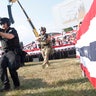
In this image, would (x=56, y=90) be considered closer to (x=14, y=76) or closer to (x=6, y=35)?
(x=14, y=76)

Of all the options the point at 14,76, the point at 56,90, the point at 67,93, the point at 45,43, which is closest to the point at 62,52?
the point at 45,43

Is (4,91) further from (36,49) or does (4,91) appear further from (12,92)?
(36,49)

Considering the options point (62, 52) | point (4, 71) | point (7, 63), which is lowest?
point (4, 71)

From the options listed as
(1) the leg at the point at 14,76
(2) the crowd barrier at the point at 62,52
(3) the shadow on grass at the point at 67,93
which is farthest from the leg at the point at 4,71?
(2) the crowd barrier at the point at 62,52

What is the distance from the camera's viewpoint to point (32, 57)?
27.2 m

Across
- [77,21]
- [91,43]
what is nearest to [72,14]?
[77,21]

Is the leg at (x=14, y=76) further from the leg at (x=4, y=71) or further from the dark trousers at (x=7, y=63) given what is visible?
the leg at (x=4, y=71)

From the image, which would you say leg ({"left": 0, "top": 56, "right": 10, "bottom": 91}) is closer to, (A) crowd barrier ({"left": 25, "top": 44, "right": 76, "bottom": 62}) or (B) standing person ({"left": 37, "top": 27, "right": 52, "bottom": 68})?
(B) standing person ({"left": 37, "top": 27, "right": 52, "bottom": 68})

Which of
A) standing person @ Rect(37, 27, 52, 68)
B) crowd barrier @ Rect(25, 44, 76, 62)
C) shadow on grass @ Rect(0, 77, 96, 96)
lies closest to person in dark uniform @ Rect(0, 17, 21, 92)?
shadow on grass @ Rect(0, 77, 96, 96)

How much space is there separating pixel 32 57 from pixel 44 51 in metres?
11.5

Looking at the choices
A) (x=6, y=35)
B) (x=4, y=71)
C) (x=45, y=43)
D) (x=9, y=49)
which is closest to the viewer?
(x=6, y=35)

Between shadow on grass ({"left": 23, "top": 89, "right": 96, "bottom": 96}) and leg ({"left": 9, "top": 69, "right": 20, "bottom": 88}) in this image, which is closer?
shadow on grass ({"left": 23, "top": 89, "right": 96, "bottom": 96})

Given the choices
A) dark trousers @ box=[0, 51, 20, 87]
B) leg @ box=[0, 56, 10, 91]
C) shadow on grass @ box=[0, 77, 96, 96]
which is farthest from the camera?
leg @ box=[0, 56, 10, 91]

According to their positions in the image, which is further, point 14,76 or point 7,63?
point 14,76
